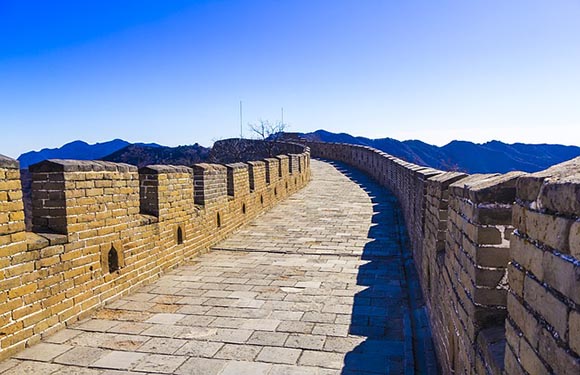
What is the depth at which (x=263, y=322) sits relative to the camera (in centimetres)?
436

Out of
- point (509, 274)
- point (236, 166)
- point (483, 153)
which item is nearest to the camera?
point (509, 274)

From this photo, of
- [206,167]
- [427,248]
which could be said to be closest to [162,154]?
[206,167]

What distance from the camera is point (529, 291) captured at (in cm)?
148

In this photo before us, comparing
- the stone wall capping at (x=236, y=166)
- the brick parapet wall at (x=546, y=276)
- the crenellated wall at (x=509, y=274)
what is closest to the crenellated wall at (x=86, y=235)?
the stone wall capping at (x=236, y=166)

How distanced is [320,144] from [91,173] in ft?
95.3

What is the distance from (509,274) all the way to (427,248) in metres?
2.98

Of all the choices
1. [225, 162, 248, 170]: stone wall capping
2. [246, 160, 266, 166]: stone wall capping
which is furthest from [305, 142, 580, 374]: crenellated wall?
[246, 160, 266, 166]: stone wall capping

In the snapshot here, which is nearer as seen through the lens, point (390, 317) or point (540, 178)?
point (540, 178)

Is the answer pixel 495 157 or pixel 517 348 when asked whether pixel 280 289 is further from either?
pixel 495 157

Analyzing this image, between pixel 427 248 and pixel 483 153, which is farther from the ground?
pixel 483 153

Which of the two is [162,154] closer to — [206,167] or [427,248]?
[206,167]

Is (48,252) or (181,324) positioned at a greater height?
(48,252)

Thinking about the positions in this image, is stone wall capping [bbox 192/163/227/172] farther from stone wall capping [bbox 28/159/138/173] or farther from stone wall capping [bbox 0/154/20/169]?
stone wall capping [bbox 0/154/20/169]

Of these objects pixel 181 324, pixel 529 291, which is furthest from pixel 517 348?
pixel 181 324
